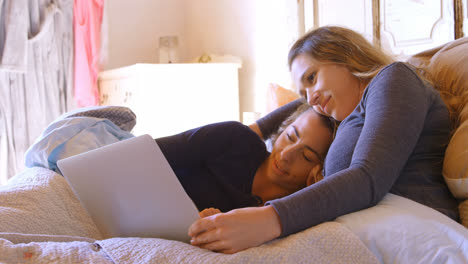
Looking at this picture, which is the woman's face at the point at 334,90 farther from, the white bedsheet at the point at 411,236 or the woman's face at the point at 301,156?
the white bedsheet at the point at 411,236

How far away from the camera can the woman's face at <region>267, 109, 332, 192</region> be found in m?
1.11

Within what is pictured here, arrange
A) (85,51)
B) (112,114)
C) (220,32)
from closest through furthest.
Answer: (112,114), (85,51), (220,32)

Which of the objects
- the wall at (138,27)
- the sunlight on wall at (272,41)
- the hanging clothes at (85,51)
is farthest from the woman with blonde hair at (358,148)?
the wall at (138,27)

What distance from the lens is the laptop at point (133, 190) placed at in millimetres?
729

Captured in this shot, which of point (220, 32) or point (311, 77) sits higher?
point (220, 32)

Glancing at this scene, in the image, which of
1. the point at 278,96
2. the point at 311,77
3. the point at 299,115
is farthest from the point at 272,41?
the point at 311,77

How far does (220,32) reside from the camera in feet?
9.61

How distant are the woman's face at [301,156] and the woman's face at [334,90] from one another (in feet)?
0.19

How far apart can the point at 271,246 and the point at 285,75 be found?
1.80m

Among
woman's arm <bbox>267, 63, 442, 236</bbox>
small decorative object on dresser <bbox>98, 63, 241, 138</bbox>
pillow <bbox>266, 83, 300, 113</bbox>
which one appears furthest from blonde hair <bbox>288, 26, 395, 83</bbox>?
small decorative object on dresser <bbox>98, 63, 241, 138</bbox>

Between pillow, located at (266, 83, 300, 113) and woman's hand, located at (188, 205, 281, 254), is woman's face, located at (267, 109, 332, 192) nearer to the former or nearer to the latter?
woman's hand, located at (188, 205, 281, 254)

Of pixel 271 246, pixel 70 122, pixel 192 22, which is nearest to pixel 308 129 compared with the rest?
pixel 271 246

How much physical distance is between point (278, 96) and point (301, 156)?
0.71m

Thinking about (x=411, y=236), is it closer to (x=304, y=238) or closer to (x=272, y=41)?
(x=304, y=238)
